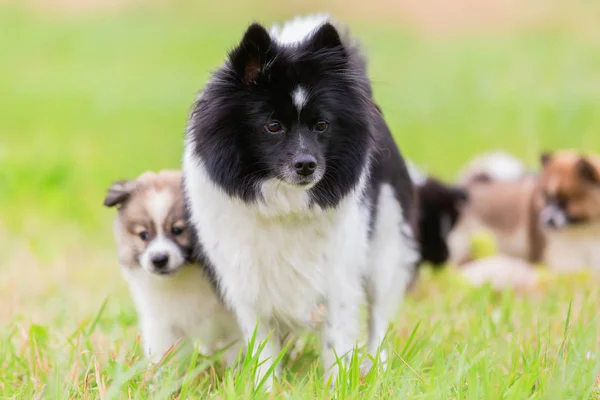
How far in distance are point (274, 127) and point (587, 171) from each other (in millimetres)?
4331

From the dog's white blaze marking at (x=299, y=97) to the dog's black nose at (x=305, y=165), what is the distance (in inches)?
9.5

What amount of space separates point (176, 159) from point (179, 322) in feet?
19.2

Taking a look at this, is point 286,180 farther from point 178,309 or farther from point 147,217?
point 178,309

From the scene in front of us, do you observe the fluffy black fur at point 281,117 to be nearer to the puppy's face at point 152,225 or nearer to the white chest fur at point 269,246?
the white chest fur at point 269,246

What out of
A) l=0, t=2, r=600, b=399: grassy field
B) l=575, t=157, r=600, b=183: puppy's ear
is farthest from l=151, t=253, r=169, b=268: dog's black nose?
l=575, t=157, r=600, b=183: puppy's ear

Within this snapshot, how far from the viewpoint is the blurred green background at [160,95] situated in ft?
25.2

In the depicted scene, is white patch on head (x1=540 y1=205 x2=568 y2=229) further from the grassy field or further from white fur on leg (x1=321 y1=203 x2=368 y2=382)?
white fur on leg (x1=321 y1=203 x2=368 y2=382)

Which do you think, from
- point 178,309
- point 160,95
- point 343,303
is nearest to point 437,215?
point 343,303

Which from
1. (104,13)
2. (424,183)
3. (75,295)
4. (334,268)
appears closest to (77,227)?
(75,295)

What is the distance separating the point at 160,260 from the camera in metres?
3.92

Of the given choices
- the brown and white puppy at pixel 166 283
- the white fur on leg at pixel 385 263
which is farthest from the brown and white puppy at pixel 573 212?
the brown and white puppy at pixel 166 283

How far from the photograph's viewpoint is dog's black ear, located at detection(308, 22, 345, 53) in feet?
11.7

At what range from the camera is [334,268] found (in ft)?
12.5

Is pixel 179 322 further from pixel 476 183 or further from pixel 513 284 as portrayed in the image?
pixel 476 183
